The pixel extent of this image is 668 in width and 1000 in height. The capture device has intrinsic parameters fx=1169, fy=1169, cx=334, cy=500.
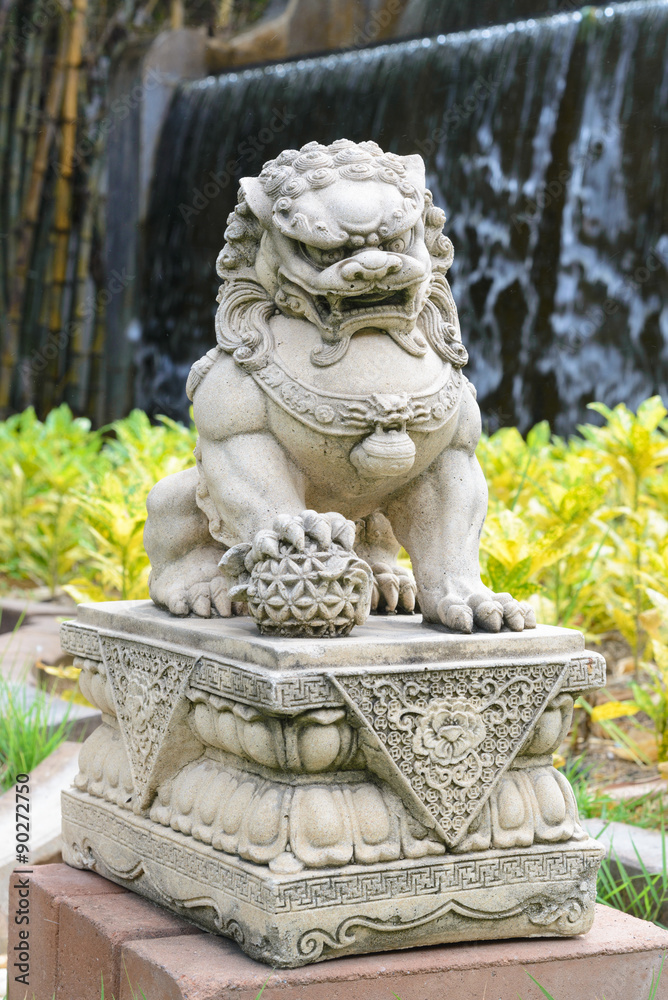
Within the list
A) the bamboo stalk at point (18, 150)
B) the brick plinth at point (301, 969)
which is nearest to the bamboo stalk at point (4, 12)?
the bamboo stalk at point (18, 150)

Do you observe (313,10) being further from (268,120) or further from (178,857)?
(178,857)

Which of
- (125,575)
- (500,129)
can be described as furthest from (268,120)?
(125,575)

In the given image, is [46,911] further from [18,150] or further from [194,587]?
[18,150]

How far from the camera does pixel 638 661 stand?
3.92m

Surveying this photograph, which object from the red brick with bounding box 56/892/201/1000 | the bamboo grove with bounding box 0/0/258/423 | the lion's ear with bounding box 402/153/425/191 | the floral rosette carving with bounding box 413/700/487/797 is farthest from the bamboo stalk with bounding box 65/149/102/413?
the floral rosette carving with bounding box 413/700/487/797

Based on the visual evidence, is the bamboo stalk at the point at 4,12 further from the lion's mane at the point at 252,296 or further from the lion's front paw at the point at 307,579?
the lion's front paw at the point at 307,579

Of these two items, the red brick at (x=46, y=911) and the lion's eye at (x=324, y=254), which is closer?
the lion's eye at (x=324, y=254)

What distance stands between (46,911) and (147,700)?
1.59 feet

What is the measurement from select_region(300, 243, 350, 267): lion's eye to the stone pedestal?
64 centimetres

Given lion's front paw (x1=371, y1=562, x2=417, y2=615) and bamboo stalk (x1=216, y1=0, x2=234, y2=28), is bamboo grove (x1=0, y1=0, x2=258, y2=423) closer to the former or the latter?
bamboo stalk (x1=216, y1=0, x2=234, y2=28)

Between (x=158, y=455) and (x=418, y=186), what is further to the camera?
(x=158, y=455)

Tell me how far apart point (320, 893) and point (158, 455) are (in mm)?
3266

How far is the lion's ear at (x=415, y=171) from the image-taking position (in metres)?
2.10

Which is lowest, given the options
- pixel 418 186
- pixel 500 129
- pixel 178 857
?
pixel 178 857
